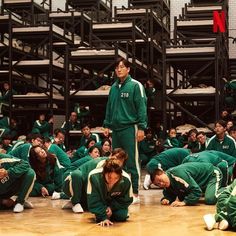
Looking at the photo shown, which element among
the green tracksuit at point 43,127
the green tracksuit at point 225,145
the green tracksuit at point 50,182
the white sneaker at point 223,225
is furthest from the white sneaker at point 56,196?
the green tracksuit at point 43,127

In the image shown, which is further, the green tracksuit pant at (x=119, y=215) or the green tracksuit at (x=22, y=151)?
the green tracksuit at (x=22, y=151)

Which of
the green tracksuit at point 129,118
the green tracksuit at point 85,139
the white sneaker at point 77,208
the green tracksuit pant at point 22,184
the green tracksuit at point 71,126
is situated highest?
the green tracksuit at point 129,118

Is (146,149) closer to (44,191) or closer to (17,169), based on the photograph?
(44,191)

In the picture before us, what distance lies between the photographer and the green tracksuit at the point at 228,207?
5.35 metres

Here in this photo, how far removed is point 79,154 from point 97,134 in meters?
2.18

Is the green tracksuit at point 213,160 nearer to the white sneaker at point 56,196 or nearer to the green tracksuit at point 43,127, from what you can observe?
the white sneaker at point 56,196

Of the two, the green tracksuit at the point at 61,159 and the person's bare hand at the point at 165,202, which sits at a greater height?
the green tracksuit at the point at 61,159

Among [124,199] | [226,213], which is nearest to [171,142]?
[124,199]

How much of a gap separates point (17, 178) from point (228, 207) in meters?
2.73

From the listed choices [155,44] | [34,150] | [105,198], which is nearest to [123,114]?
[34,150]

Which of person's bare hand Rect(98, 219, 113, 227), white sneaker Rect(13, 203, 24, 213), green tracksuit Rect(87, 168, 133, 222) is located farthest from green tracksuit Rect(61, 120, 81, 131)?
person's bare hand Rect(98, 219, 113, 227)

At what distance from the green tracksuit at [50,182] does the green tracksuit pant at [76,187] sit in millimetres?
1513

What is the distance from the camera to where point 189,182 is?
7.04 meters

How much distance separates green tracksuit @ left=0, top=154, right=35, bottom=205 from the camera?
22.3 feet
